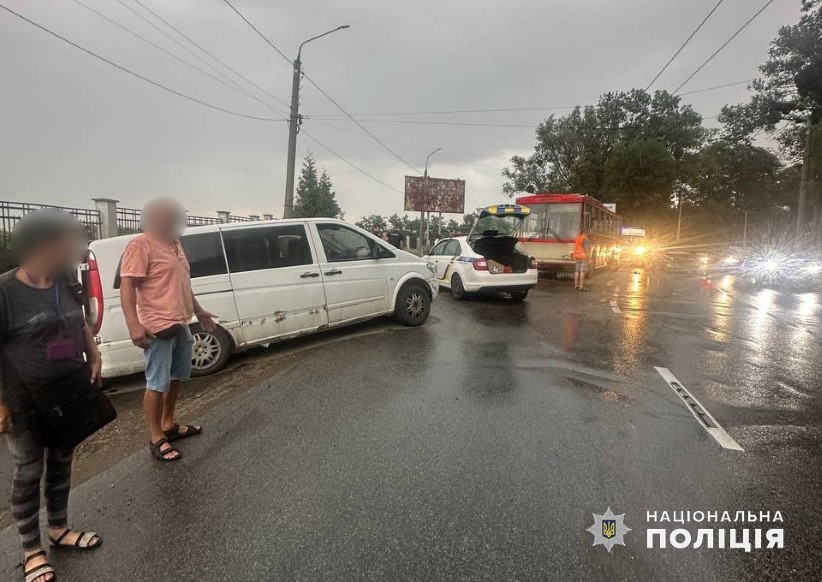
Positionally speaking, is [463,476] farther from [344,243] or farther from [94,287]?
[344,243]

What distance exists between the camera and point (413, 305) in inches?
295

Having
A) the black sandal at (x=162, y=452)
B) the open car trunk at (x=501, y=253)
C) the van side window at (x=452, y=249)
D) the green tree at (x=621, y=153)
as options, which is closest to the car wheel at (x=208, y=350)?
the black sandal at (x=162, y=452)

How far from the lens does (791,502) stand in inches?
106

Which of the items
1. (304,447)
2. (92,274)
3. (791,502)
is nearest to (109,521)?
(304,447)

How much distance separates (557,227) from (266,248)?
41.9 feet

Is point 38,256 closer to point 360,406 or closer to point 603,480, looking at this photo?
point 360,406

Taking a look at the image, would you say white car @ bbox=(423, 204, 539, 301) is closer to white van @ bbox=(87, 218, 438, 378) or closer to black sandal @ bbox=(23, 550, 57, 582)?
white van @ bbox=(87, 218, 438, 378)

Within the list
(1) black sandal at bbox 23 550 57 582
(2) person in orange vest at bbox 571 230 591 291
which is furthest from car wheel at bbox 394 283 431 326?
(2) person in orange vest at bbox 571 230 591 291

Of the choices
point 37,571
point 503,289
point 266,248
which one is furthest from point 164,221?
point 503,289

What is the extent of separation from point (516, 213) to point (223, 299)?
29.0ft

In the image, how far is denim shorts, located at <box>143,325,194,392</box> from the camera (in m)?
3.16

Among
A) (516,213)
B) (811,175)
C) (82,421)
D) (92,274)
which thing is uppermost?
(811,175)

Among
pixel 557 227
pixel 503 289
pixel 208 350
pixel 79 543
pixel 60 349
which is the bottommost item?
pixel 79 543

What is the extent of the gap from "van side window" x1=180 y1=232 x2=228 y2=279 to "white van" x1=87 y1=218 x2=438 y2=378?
1 centimetres
